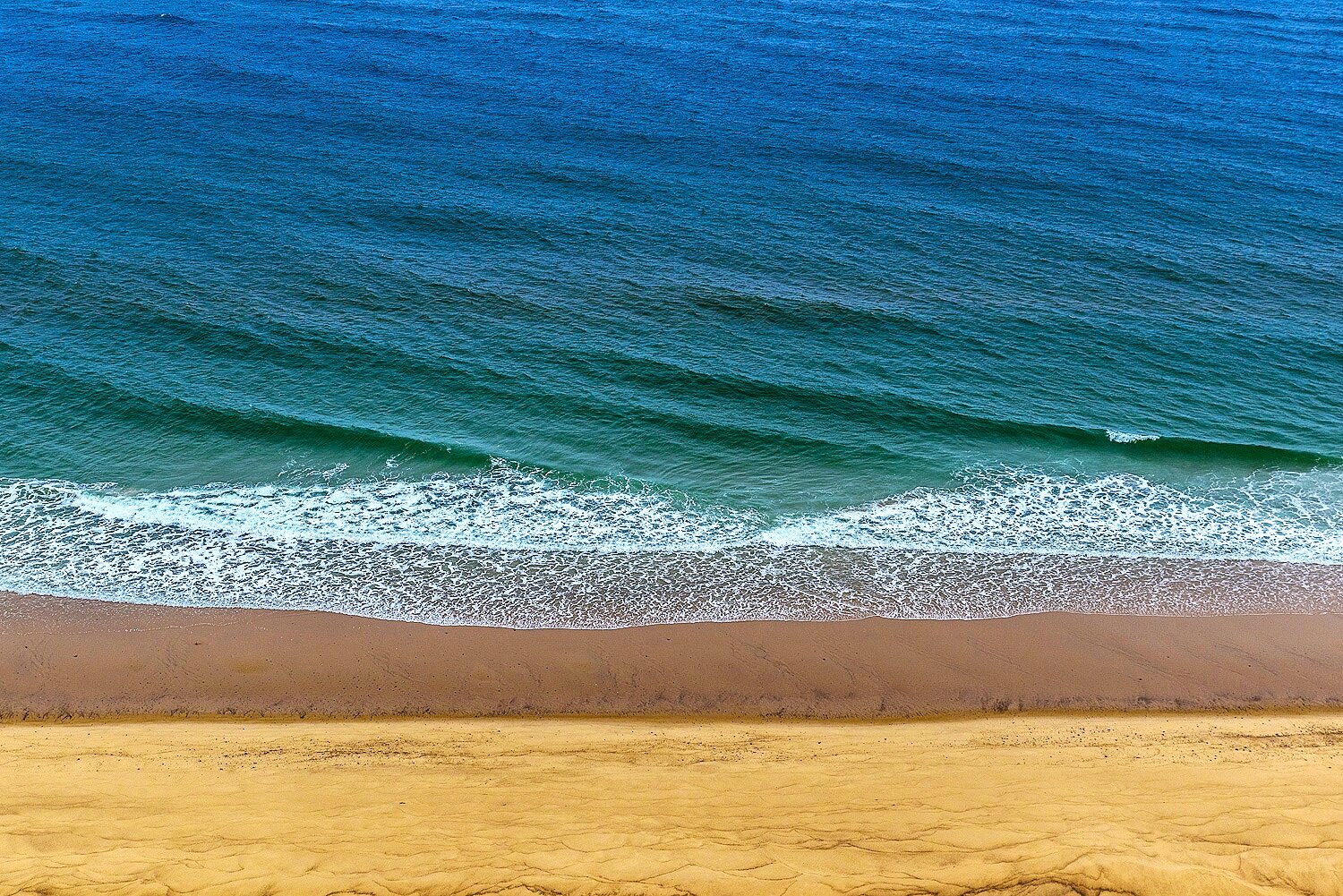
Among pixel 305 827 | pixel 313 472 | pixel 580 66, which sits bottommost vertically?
pixel 305 827

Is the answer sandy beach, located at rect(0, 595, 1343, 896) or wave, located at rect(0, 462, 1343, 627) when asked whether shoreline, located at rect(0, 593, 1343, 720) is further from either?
wave, located at rect(0, 462, 1343, 627)

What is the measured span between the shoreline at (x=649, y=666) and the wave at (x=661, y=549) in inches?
29.6

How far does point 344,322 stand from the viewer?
120ft

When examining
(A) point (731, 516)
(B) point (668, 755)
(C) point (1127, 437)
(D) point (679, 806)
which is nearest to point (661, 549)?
(A) point (731, 516)

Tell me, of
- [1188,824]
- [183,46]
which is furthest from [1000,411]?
[183,46]

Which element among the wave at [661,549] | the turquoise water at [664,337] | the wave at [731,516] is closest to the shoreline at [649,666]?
the wave at [661,549]

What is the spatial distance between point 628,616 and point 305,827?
9366mm

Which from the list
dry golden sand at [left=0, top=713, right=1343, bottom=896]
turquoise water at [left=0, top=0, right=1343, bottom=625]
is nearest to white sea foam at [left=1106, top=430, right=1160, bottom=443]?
turquoise water at [left=0, top=0, right=1343, bottom=625]

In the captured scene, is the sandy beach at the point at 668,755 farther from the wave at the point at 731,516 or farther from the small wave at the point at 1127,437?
the small wave at the point at 1127,437

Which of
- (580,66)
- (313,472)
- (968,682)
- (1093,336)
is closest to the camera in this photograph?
(968,682)

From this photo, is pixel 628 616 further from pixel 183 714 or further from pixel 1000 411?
pixel 1000 411

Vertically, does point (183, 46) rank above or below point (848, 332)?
above

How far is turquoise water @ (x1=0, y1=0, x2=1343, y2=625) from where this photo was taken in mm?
25625

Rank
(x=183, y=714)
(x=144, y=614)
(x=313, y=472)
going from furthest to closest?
1. (x=313, y=472)
2. (x=144, y=614)
3. (x=183, y=714)
